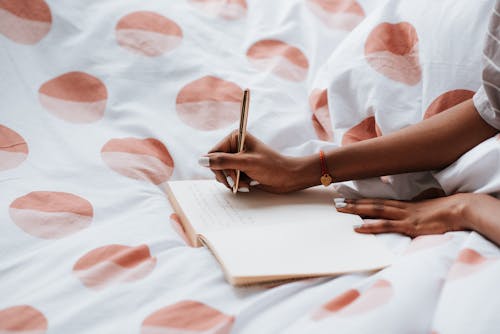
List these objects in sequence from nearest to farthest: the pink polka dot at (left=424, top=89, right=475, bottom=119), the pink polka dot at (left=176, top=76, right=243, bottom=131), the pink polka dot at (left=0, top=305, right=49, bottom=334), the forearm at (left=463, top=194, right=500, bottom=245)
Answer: the pink polka dot at (left=0, top=305, right=49, bottom=334)
the forearm at (left=463, top=194, right=500, bottom=245)
the pink polka dot at (left=424, top=89, right=475, bottom=119)
the pink polka dot at (left=176, top=76, right=243, bottom=131)

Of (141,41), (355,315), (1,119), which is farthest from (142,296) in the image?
(141,41)

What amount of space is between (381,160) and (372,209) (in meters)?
0.09

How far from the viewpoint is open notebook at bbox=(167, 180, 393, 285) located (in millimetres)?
632

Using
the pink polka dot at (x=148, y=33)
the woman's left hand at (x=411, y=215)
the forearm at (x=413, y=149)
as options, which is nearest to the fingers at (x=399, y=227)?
the woman's left hand at (x=411, y=215)

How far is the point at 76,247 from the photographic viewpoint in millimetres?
660

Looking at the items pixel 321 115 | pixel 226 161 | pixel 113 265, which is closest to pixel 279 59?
pixel 321 115

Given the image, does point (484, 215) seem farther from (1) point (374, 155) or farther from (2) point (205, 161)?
(2) point (205, 161)

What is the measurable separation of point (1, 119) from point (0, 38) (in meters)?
0.19

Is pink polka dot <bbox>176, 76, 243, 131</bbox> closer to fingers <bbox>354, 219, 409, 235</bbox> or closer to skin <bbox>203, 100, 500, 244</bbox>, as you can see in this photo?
skin <bbox>203, 100, 500, 244</bbox>

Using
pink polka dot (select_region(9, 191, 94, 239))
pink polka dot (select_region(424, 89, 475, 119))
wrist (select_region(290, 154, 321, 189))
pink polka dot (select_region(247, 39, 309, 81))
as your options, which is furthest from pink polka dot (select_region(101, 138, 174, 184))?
pink polka dot (select_region(424, 89, 475, 119))

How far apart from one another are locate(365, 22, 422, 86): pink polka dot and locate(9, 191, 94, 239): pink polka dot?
544 mm

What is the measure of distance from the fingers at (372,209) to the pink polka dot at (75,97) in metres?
0.46

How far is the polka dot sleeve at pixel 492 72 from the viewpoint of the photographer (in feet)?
2.47

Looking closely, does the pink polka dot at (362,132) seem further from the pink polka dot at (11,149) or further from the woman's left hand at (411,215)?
the pink polka dot at (11,149)
